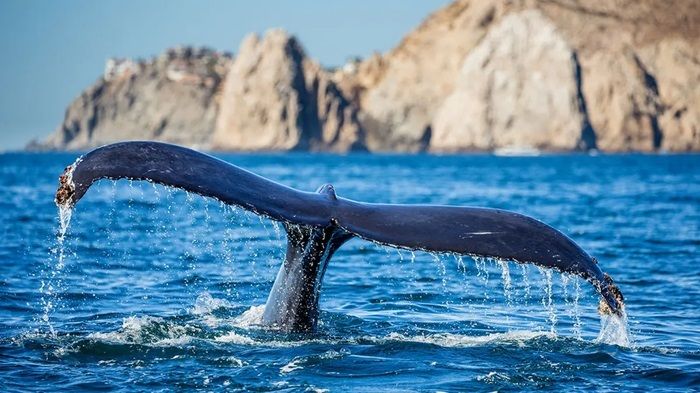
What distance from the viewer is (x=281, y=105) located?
14238cm

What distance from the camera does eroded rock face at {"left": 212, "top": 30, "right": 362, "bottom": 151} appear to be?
468ft

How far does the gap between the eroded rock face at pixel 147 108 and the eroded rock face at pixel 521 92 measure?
194 feet

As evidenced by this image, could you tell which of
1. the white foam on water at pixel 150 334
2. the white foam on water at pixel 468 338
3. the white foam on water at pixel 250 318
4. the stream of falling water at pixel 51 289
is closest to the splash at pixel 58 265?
the stream of falling water at pixel 51 289

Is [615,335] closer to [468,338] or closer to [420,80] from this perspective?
[468,338]

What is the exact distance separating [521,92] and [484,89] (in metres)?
4.33

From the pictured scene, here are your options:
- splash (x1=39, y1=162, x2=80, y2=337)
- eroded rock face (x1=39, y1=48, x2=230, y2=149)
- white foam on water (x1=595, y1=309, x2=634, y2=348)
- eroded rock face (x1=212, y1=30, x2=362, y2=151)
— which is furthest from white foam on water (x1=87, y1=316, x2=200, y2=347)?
eroded rock face (x1=39, y1=48, x2=230, y2=149)

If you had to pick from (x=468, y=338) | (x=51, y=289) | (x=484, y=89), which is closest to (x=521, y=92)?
(x=484, y=89)

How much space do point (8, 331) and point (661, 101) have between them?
12712 cm

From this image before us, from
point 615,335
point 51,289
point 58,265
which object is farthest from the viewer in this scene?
point 58,265

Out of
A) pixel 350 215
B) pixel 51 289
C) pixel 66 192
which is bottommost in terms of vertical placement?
pixel 51 289

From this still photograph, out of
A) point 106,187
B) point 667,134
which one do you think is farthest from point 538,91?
point 106,187

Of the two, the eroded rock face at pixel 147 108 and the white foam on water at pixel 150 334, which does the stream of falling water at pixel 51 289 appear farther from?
the eroded rock face at pixel 147 108

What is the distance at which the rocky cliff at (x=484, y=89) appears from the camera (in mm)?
125875

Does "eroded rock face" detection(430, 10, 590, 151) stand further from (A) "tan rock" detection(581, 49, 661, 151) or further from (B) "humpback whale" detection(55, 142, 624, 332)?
(B) "humpback whale" detection(55, 142, 624, 332)
